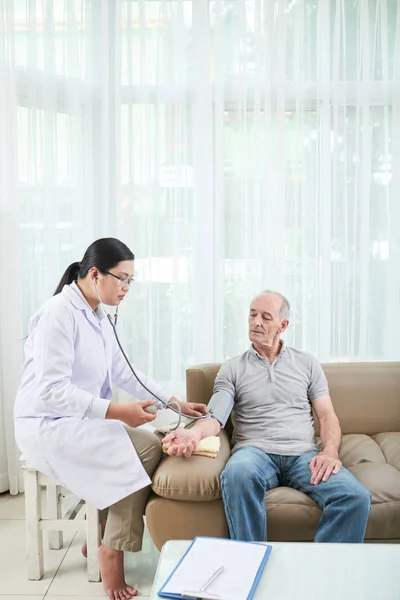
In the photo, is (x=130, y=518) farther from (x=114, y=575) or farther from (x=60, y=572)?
(x=60, y=572)

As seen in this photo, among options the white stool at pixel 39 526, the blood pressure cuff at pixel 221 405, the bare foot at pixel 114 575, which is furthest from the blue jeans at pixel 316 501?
the white stool at pixel 39 526

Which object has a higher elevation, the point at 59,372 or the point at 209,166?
the point at 209,166

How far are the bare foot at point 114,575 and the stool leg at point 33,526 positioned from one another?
11.3 inches

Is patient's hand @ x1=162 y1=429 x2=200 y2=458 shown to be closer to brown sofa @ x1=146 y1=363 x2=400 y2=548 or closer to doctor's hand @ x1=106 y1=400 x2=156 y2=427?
brown sofa @ x1=146 y1=363 x2=400 y2=548

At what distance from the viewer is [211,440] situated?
2.42m

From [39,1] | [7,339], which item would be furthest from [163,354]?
[39,1]

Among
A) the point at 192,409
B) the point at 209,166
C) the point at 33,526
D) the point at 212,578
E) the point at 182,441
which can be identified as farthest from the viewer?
the point at 209,166

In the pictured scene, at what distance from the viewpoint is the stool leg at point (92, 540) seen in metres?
2.44

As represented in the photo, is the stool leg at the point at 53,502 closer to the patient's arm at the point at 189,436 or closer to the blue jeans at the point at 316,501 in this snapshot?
the patient's arm at the point at 189,436

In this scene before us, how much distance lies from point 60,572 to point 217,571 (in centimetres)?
115

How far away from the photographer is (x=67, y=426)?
7.61 ft

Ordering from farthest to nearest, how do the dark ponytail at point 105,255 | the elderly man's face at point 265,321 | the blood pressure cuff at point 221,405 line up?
1. the elderly man's face at point 265,321
2. the blood pressure cuff at point 221,405
3. the dark ponytail at point 105,255

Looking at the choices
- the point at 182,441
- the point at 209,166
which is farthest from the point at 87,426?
the point at 209,166

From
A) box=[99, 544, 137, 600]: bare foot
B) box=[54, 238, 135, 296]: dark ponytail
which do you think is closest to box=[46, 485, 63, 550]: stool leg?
box=[99, 544, 137, 600]: bare foot
